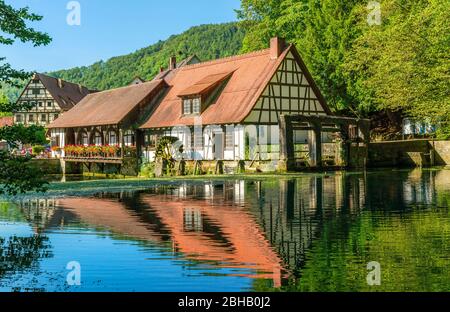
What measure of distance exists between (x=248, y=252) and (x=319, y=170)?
87.5ft

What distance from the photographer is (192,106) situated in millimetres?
41312

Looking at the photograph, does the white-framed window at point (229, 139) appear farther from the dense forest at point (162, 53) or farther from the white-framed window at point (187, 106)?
the dense forest at point (162, 53)

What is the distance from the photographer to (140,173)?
137ft

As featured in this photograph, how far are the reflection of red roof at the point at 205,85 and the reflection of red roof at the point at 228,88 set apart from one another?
121 millimetres

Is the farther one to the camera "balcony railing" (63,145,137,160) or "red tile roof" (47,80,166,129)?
"red tile roof" (47,80,166,129)

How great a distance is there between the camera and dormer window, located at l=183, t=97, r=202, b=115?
1601 inches

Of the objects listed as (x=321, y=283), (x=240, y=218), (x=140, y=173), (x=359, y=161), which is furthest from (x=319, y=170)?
(x=321, y=283)

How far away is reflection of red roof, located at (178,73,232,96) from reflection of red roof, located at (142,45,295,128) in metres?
0.12

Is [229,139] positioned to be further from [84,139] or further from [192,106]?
[84,139]

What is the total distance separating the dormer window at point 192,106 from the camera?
4066 cm

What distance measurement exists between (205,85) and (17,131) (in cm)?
3166

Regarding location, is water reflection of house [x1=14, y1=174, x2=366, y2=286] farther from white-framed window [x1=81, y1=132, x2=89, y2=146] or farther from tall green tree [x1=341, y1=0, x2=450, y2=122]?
white-framed window [x1=81, y1=132, x2=89, y2=146]

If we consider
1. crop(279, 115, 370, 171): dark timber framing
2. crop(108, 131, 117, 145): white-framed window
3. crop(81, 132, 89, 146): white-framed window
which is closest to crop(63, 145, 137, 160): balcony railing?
crop(108, 131, 117, 145): white-framed window

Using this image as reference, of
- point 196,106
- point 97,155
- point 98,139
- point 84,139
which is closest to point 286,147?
point 196,106
